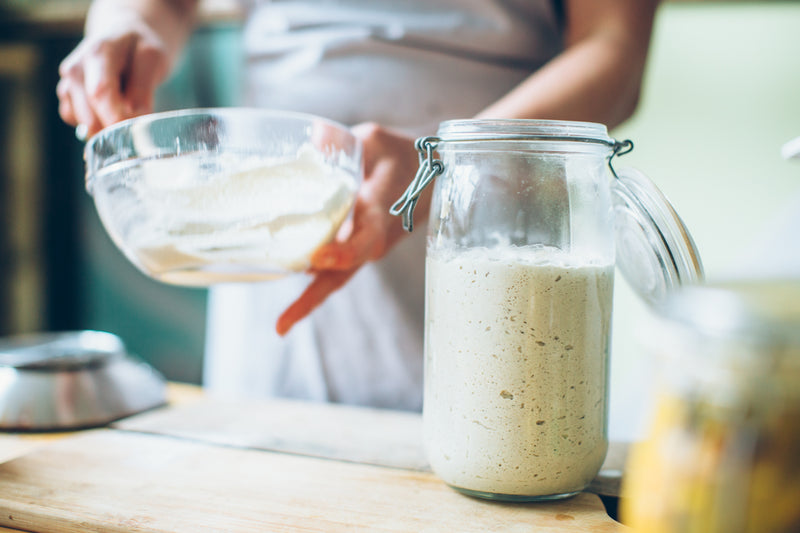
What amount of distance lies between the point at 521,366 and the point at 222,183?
305 millimetres

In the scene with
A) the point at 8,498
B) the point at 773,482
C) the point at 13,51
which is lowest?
the point at 8,498

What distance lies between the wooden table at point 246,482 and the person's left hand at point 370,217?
143 mm

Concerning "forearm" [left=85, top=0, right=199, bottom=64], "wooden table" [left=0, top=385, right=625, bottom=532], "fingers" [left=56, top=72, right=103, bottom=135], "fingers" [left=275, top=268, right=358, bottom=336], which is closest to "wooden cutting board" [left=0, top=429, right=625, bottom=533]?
"wooden table" [left=0, top=385, right=625, bottom=532]

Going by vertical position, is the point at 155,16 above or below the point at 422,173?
above

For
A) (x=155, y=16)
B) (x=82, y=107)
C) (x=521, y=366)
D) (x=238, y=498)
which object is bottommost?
(x=238, y=498)

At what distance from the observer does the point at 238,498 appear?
22.1 inches

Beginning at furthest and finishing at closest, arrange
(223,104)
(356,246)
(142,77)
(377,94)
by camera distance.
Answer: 1. (223,104)
2. (377,94)
3. (142,77)
4. (356,246)

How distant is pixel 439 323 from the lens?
553 mm

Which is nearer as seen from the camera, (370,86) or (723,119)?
(370,86)

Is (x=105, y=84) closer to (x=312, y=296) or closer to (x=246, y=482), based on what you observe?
(x=312, y=296)

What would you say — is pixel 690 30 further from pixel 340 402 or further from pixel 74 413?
pixel 74 413

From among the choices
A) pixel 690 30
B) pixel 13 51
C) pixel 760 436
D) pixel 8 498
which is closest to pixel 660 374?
pixel 760 436

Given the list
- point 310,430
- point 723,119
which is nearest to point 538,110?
point 310,430

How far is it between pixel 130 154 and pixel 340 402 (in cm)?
51
